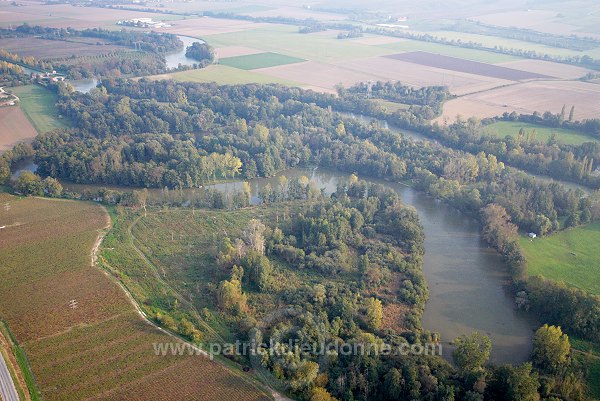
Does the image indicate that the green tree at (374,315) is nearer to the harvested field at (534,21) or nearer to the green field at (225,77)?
the green field at (225,77)

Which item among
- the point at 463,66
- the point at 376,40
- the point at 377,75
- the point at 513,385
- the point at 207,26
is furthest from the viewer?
the point at 207,26

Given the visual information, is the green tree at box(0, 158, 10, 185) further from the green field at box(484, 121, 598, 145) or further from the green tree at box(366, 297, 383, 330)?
the green field at box(484, 121, 598, 145)

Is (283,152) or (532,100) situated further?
(532,100)

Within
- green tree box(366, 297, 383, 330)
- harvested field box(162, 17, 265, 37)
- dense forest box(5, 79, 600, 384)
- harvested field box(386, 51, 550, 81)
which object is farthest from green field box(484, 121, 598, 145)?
harvested field box(162, 17, 265, 37)

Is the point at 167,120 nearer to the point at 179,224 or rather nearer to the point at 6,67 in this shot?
the point at 179,224

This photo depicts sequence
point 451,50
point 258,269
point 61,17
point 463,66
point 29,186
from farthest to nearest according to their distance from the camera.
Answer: point 61,17 < point 451,50 < point 463,66 < point 29,186 < point 258,269

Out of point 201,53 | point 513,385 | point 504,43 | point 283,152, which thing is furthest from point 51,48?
point 513,385

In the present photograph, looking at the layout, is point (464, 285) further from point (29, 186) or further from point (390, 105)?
point (390, 105)
